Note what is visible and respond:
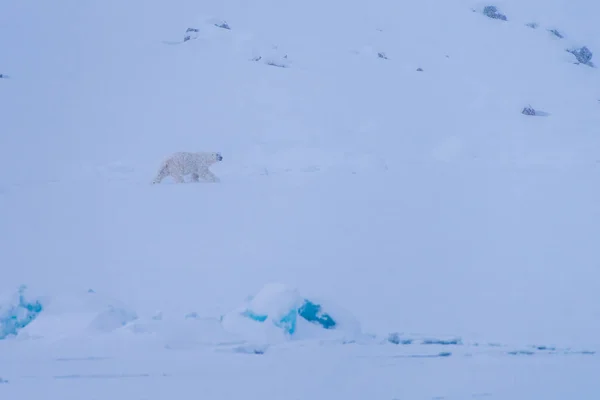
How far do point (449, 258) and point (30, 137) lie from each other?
6.59 metres

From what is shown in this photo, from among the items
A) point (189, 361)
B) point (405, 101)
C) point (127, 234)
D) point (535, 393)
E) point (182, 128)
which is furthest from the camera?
point (405, 101)

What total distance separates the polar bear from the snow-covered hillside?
28 centimetres

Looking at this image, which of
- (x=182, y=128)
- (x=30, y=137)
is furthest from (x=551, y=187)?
(x=30, y=137)

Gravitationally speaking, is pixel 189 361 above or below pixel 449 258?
above

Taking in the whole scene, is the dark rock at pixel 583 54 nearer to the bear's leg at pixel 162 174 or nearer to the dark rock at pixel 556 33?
the dark rock at pixel 556 33

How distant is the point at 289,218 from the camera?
5047 mm

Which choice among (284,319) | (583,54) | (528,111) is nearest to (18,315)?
(284,319)

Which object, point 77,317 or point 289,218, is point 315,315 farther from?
point 289,218

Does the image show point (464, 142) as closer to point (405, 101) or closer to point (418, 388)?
point (405, 101)

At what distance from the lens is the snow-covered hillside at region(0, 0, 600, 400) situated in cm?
259

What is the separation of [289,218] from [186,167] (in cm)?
214

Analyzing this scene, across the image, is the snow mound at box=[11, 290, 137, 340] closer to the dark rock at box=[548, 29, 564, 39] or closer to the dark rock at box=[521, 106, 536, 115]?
the dark rock at box=[521, 106, 536, 115]

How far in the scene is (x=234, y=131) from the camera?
9.45 m

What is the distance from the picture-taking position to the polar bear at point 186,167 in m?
6.71
